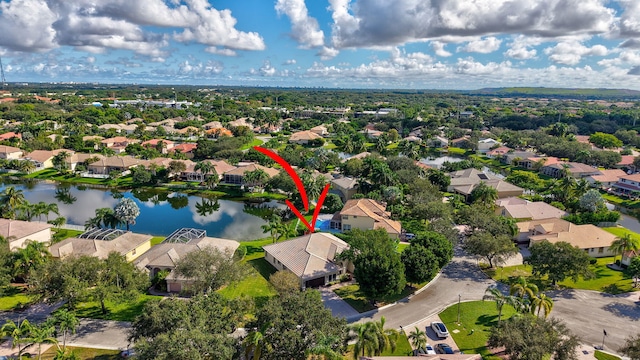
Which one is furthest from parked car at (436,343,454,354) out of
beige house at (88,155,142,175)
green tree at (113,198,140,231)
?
beige house at (88,155,142,175)

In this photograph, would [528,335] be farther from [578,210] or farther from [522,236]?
[578,210]

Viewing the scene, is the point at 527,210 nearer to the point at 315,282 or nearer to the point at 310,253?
the point at 310,253

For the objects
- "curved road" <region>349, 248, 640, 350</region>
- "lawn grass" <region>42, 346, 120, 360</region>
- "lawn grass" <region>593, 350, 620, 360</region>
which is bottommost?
"curved road" <region>349, 248, 640, 350</region>

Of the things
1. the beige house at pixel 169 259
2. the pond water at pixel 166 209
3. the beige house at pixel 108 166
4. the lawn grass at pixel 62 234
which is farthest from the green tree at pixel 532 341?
the beige house at pixel 108 166

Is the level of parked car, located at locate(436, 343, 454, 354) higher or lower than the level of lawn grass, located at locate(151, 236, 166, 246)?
higher

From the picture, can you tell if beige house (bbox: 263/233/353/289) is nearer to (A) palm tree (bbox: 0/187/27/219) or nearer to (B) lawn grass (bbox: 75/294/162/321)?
(B) lawn grass (bbox: 75/294/162/321)

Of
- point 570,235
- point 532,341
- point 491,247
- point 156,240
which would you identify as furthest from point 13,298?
point 570,235

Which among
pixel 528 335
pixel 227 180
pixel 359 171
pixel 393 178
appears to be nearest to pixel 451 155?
pixel 359 171
